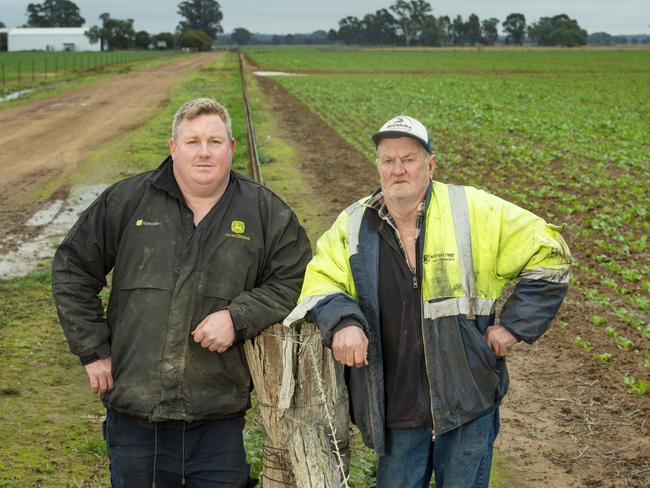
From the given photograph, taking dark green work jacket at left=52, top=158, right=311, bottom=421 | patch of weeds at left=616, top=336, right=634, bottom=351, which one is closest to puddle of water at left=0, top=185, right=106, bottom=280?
patch of weeds at left=616, top=336, right=634, bottom=351

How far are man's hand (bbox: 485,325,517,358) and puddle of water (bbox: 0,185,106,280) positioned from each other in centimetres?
757

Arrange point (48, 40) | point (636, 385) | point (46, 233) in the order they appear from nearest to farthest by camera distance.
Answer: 1. point (636, 385)
2. point (46, 233)
3. point (48, 40)

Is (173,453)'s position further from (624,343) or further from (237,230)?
(624,343)

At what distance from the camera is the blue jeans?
11.5ft

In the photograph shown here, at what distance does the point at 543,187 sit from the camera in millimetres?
15336

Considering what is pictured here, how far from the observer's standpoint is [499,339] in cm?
348

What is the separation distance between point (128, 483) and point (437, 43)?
18033cm

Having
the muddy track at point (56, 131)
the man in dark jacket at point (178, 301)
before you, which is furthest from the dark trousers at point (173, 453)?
the muddy track at point (56, 131)

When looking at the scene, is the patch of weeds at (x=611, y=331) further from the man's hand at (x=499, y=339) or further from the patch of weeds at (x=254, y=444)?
the man's hand at (x=499, y=339)

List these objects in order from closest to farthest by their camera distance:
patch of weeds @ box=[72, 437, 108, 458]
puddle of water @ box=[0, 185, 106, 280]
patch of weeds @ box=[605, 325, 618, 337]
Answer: patch of weeds @ box=[72, 437, 108, 458] < patch of weeds @ box=[605, 325, 618, 337] < puddle of water @ box=[0, 185, 106, 280]

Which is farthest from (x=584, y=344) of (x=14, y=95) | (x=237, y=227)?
(x=14, y=95)

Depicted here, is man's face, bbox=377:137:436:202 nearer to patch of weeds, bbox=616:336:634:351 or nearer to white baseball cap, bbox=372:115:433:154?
white baseball cap, bbox=372:115:433:154

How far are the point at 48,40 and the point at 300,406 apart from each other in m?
128

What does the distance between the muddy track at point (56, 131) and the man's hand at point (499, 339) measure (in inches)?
386
